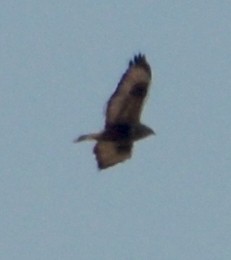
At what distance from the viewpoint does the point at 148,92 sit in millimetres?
189125

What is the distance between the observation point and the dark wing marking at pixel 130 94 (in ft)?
620

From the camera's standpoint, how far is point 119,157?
190 meters

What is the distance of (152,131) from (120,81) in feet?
3.88

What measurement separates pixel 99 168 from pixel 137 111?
54.1 inches

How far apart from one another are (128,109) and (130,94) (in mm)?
341

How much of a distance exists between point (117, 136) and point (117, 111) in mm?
631

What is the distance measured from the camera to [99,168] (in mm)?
190250

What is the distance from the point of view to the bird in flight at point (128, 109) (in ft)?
620

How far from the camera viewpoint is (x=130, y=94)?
189 m

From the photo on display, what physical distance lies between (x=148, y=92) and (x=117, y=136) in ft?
3.17

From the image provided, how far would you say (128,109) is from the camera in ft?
621

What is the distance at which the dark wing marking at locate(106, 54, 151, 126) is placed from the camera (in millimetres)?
188875

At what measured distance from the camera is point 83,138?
7441 inches

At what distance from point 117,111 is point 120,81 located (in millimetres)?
480
